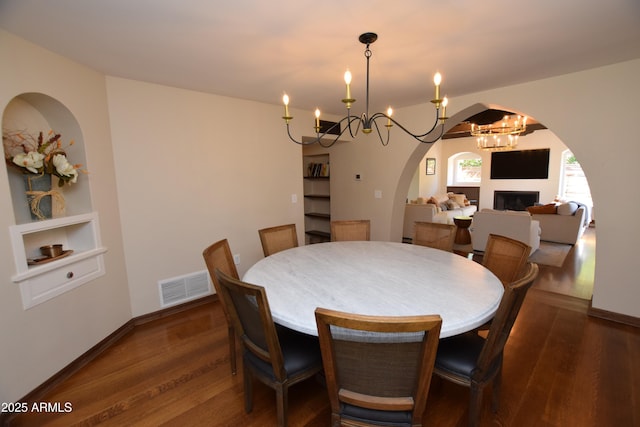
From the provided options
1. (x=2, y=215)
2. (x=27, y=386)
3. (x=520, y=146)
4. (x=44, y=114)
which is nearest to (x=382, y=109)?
(x=44, y=114)

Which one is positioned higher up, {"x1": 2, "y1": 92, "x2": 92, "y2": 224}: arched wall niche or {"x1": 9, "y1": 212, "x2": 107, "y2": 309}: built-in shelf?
{"x1": 2, "y1": 92, "x2": 92, "y2": 224}: arched wall niche

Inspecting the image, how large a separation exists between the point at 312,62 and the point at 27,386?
2.83m

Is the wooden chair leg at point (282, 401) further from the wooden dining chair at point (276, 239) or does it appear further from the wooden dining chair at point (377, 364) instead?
the wooden dining chair at point (276, 239)

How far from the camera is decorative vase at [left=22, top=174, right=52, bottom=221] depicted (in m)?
2.01

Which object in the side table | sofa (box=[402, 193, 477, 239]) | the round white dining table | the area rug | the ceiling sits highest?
the ceiling

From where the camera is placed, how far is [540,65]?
7.97ft

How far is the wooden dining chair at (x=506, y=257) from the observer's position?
192cm

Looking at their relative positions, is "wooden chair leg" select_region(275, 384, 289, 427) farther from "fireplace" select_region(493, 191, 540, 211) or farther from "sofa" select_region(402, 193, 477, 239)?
"fireplace" select_region(493, 191, 540, 211)

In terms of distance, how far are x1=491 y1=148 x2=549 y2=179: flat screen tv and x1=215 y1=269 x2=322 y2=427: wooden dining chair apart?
8749mm

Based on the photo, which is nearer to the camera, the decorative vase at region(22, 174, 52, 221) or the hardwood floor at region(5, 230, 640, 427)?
the hardwood floor at region(5, 230, 640, 427)

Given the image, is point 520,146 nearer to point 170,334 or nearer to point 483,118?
point 483,118

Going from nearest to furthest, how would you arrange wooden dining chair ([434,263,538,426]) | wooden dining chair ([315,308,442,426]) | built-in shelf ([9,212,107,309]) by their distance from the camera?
wooden dining chair ([315,308,442,426]), wooden dining chair ([434,263,538,426]), built-in shelf ([9,212,107,309])

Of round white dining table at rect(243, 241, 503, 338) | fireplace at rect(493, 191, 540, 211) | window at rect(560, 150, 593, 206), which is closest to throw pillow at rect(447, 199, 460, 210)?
fireplace at rect(493, 191, 540, 211)

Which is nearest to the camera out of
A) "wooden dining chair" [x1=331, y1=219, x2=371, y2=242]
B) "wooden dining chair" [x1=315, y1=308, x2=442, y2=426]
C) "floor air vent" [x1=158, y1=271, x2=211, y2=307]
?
"wooden dining chair" [x1=315, y1=308, x2=442, y2=426]
